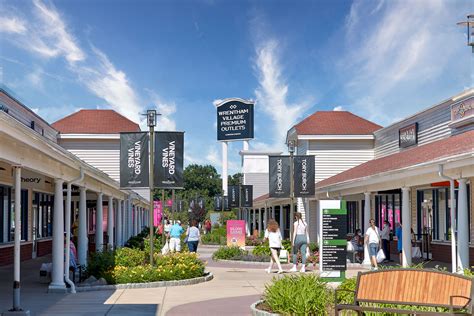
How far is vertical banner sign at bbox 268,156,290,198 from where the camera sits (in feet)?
93.0

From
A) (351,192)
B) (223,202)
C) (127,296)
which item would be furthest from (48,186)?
(223,202)

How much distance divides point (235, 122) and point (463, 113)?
167 ft

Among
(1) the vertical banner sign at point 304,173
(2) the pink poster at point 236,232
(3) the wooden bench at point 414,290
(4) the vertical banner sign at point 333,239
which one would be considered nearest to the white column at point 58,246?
(4) the vertical banner sign at point 333,239

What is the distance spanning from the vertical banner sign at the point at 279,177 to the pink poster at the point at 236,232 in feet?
22.5

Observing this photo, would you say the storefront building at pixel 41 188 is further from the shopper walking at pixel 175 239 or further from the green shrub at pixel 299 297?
the green shrub at pixel 299 297

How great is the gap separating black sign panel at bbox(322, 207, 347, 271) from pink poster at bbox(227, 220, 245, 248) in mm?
18953

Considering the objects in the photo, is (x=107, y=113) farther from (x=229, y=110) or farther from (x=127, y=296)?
(x=127, y=296)

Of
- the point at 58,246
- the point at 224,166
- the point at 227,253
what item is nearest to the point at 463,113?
the point at 227,253

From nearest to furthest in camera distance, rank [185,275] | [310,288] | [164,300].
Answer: [310,288] → [164,300] → [185,275]

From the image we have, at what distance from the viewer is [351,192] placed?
27.5m

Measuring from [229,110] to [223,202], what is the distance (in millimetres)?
23634

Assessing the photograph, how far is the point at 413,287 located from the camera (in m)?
8.92

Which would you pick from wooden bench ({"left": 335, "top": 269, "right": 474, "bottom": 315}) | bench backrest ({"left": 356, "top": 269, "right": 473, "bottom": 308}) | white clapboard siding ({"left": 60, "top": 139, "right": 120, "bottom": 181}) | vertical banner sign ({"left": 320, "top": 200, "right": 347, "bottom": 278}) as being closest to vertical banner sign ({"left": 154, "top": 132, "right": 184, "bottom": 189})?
vertical banner sign ({"left": 320, "top": 200, "right": 347, "bottom": 278})

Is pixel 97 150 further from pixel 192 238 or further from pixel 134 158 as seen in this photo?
pixel 134 158
